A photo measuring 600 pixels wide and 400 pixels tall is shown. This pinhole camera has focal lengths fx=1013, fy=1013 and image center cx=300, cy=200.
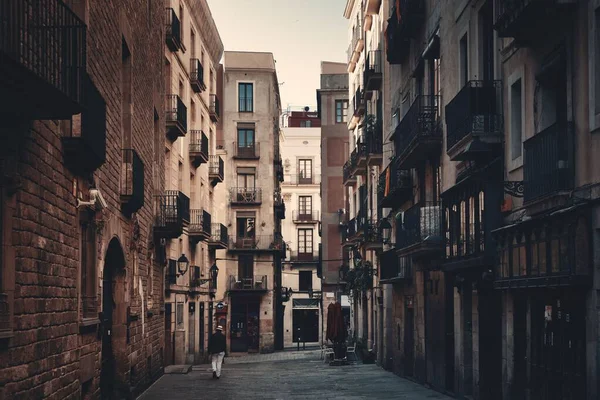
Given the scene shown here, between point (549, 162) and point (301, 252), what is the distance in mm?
64640

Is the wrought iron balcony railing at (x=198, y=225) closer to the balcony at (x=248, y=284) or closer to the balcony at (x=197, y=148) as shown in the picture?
the balcony at (x=197, y=148)

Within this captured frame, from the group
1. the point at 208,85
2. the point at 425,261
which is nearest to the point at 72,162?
the point at 425,261

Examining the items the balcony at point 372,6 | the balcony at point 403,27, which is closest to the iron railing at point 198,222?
the balcony at point 372,6

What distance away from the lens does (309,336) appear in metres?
78.8

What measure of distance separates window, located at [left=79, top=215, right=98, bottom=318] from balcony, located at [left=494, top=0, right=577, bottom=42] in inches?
280

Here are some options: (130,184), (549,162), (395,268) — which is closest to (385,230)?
(395,268)

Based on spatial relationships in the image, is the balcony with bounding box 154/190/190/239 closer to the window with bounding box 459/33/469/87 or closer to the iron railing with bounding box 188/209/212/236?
the iron railing with bounding box 188/209/212/236

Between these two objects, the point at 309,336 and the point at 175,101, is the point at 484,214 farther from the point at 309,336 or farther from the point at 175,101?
the point at 309,336

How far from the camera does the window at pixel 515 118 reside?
17203 mm

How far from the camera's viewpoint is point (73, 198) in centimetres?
1455

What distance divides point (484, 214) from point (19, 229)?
9673mm

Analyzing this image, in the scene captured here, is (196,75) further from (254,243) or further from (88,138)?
(88,138)

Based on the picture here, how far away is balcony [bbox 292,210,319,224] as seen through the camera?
78938 millimetres

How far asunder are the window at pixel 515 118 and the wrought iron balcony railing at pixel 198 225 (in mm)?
24889
